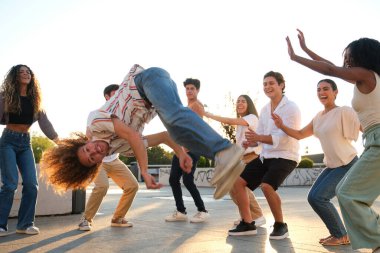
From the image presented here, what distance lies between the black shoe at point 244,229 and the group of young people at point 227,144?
13mm

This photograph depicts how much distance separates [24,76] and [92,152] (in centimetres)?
203

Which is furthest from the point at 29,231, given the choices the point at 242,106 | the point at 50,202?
the point at 242,106

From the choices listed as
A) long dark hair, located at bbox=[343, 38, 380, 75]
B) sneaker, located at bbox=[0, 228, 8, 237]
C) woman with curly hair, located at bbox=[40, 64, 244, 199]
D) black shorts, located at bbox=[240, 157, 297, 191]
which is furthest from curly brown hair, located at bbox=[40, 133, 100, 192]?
long dark hair, located at bbox=[343, 38, 380, 75]

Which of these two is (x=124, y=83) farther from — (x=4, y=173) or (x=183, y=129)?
(x=4, y=173)

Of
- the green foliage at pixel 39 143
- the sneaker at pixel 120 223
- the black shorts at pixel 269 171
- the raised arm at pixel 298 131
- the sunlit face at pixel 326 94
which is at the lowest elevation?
the green foliage at pixel 39 143

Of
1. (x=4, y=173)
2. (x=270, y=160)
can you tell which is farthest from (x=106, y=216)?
(x=270, y=160)

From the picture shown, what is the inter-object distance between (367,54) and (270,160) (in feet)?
7.48

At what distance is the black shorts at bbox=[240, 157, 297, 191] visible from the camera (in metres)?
5.10

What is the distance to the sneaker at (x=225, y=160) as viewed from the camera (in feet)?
11.1

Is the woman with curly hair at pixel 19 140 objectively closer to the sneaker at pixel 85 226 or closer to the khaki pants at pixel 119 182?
the sneaker at pixel 85 226

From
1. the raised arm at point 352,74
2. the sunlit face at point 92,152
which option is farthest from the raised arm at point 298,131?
the sunlit face at point 92,152

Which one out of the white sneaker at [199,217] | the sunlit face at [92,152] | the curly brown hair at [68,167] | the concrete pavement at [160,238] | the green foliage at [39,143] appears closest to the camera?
the sunlit face at [92,152]

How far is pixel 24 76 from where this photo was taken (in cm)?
557

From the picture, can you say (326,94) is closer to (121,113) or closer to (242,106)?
(242,106)
